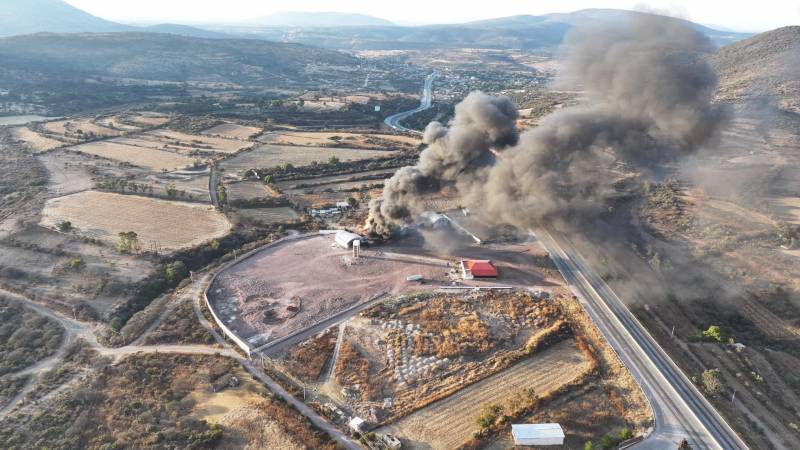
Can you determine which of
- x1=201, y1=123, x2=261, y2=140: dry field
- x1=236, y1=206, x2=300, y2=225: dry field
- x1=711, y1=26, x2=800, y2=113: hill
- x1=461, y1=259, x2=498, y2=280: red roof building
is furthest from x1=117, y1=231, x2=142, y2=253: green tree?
x1=711, y1=26, x2=800, y2=113: hill

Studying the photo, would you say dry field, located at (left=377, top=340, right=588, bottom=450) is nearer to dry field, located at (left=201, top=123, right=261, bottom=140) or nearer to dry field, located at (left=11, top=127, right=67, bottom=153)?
dry field, located at (left=201, top=123, right=261, bottom=140)

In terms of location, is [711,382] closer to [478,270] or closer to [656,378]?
[656,378]

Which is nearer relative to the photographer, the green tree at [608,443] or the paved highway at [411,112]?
the green tree at [608,443]

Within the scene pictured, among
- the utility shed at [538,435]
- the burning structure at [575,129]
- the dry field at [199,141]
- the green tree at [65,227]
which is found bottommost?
the dry field at [199,141]

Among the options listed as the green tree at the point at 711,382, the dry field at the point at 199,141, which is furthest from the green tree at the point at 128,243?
the green tree at the point at 711,382

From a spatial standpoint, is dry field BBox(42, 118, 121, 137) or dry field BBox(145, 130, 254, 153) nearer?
dry field BBox(145, 130, 254, 153)

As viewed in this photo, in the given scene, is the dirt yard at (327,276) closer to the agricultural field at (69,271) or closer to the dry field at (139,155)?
the agricultural field at (69,271)
